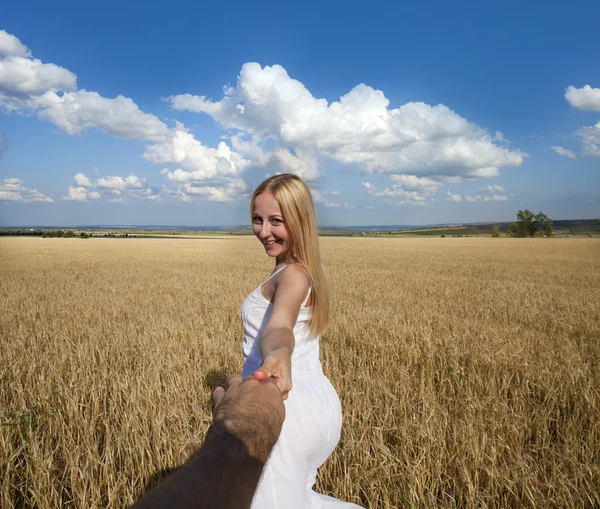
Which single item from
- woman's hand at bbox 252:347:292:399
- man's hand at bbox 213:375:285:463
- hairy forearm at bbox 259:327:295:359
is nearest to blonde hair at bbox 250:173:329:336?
hairy forearm at bbox 259:327:295:359

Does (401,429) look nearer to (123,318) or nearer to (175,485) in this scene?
(175,485)

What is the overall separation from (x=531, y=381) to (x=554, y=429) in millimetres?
986

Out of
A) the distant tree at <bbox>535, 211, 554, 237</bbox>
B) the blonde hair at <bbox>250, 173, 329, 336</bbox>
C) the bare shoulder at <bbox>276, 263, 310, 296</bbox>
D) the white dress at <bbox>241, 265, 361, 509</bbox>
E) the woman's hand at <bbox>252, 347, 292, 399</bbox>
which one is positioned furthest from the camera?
the distant tree at <bbox>535, 211, 554, 237</bbox>

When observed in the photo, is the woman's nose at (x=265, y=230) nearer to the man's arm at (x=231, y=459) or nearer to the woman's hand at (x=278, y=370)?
the woman's hand at (x=278, y=370)

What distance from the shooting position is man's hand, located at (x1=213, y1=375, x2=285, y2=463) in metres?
0.74

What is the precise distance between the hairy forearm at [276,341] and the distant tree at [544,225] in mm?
111086

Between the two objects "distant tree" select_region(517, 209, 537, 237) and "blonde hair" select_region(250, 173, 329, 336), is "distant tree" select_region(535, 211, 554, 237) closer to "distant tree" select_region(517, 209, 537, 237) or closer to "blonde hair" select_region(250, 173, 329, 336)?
"distant tree" select_region(517, 209, 537, 237)

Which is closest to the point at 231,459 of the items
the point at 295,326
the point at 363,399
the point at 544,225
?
the point at 295,326

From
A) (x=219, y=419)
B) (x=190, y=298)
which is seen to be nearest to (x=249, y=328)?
(x=219, y=419)

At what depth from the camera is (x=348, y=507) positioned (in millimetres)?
2094

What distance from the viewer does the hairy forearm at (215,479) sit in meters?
0.55

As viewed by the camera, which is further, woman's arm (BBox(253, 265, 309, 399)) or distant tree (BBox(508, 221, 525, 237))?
distant tree (BBox(508, 221, 525, 237))

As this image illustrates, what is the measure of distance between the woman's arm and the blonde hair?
145 millimetres

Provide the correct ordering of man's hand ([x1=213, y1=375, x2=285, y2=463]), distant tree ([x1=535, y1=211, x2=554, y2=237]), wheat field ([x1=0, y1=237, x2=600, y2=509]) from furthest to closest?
distant tree ([x1=535, y1=211, x2=554, y2=237])
wheat field ([x1=0, y1=237, x2=600, y2=509])
man's hand ([x1=213, y1=375, x2=285, y2=463])
